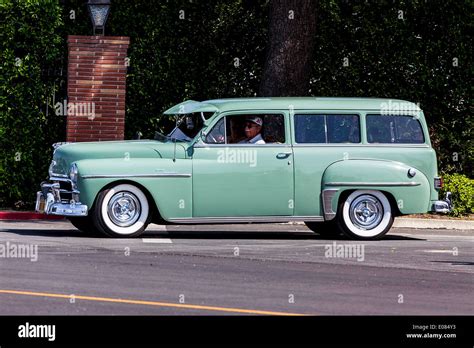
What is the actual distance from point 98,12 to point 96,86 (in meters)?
A: 1.28

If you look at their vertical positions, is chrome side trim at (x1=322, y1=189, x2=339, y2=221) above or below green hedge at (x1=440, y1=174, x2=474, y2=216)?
below

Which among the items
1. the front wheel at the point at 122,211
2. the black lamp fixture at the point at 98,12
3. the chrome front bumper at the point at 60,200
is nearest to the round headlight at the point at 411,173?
the front wheel at the point at 122,211

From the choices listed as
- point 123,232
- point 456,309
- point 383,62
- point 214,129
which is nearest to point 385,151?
point 214,129

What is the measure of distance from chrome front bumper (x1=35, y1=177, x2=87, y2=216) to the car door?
1.58 m

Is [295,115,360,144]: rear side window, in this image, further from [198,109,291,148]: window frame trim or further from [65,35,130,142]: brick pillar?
[65,35,130,142]: brick pillar

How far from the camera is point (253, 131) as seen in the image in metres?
18.1

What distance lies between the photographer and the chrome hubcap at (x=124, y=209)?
1741 centimetres

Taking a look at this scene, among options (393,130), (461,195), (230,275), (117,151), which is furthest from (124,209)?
(461,195)

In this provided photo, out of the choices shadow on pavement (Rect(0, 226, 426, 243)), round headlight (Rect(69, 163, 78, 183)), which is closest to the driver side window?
shadow on pavement (Rect(0, 226, 426, 243))

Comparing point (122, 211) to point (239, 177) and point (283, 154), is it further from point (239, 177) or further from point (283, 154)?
point (283, 154)

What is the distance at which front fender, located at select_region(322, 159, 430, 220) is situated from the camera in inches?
711

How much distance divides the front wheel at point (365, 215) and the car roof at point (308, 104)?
1.26 meters

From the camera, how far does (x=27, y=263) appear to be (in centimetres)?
1388
